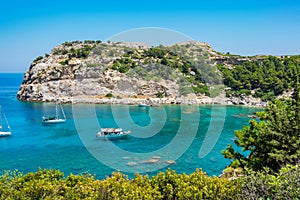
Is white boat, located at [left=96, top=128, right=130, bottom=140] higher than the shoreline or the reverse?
the reverse

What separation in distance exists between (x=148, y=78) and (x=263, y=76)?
23.7 metres

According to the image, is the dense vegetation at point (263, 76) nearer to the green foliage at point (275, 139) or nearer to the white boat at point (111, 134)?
the white boat at point (111, 134)

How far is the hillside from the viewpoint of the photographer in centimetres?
5372

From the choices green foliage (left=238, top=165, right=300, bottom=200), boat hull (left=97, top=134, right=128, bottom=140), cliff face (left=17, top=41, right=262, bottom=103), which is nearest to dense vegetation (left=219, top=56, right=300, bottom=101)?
cliff face (left=17, top=41, right=262, bottom=103)

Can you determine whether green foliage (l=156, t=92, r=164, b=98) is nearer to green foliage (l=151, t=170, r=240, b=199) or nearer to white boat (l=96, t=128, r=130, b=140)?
white boat (l=96, t=128, r=130, b=140)

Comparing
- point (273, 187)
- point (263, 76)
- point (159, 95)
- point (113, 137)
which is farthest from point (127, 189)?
point (263, 76)

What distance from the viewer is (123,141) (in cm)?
2712

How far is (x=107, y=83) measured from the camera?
5566 centimetres

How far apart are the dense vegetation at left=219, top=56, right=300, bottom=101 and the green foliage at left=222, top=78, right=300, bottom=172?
40.8 m

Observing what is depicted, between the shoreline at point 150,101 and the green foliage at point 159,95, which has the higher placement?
the green foliage at point 159,95

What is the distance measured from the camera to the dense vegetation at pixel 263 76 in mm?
53250

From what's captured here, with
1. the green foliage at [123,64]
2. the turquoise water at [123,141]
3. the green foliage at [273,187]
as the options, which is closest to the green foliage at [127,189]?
the green foliage at [273,187]

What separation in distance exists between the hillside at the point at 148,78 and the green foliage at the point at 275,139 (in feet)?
124

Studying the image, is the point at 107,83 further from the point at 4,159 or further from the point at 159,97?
the point at 4,159
